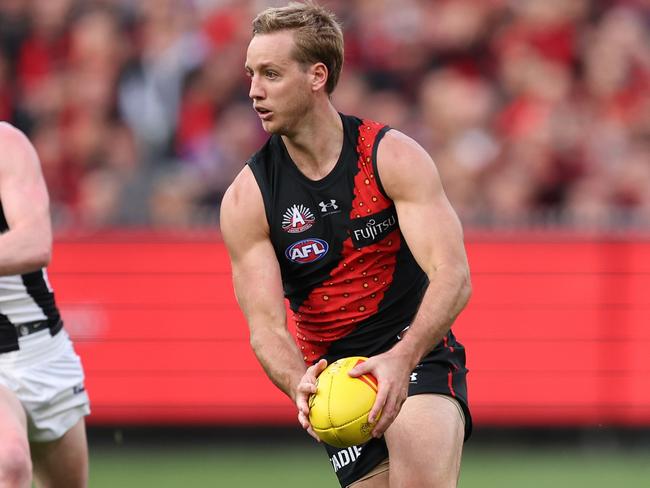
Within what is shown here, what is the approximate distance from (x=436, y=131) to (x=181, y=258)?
2.31 m

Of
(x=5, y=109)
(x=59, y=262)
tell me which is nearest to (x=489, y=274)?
(x=59, y=262)

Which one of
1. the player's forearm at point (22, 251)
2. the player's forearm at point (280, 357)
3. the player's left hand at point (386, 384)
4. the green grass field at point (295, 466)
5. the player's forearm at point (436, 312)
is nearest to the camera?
the player's left hand at point (386, 384)

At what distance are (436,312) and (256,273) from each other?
0.77 m

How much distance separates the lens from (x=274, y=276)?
18.4ft

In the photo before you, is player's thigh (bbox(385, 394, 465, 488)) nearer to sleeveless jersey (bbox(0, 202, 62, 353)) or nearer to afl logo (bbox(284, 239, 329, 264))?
afl logo (bbox(284, 239, 329, 264))

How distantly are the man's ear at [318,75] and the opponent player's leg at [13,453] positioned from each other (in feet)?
6.01

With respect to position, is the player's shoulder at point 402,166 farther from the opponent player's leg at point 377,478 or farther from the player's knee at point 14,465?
the player's knee at point 14,465

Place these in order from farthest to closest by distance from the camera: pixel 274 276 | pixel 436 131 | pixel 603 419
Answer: pixel 436 131 < pixel 603 419 < pixel 274 276

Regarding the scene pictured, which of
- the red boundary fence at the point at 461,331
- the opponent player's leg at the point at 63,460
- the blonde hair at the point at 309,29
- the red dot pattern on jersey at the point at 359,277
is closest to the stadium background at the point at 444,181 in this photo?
the red boundary fence at the point at 461,331

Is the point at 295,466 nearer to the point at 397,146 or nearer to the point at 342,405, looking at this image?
the point at 397,146

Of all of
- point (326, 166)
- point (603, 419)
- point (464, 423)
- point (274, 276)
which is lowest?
point (603, 419)

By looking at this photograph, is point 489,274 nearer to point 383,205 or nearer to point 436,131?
point 436,131

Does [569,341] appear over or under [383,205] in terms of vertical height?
under

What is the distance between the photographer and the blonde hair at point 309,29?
18.0ft
